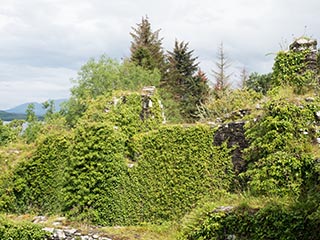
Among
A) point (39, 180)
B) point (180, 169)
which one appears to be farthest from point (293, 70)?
point (39, 180)

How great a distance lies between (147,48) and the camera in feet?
96.7

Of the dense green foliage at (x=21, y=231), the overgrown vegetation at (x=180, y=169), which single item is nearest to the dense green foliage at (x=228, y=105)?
the overgrown vegetation at (x=180, y=169)

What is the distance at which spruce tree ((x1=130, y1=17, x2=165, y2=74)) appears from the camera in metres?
28.5

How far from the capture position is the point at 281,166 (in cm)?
786

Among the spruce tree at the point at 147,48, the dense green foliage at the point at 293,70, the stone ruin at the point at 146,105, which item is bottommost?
the stone ruin at the point at 146,105

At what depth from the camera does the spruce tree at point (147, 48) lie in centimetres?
2852

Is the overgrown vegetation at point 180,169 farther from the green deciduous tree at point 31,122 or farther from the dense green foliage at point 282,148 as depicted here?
the green deciduous tree at point 31,122

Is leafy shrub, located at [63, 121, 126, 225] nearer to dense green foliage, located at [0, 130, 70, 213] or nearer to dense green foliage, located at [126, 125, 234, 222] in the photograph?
dense green foliage, located at [126, 125, 234, 222]

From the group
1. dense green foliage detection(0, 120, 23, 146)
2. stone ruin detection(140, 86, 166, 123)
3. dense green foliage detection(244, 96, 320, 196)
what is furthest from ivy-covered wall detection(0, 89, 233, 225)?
dense green foliage detection(0, 120, 23, 146)

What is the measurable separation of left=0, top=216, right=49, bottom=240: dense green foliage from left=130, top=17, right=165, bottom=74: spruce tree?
20.4 metres

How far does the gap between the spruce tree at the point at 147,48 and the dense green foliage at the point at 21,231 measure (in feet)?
66.8

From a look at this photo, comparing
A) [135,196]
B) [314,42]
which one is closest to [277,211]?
[135,196]

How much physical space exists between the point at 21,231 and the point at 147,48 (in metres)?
22.2

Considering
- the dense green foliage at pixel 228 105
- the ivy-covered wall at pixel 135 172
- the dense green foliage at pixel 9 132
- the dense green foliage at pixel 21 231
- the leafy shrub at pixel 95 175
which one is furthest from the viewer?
the dense green foliage at pixel 9 132
